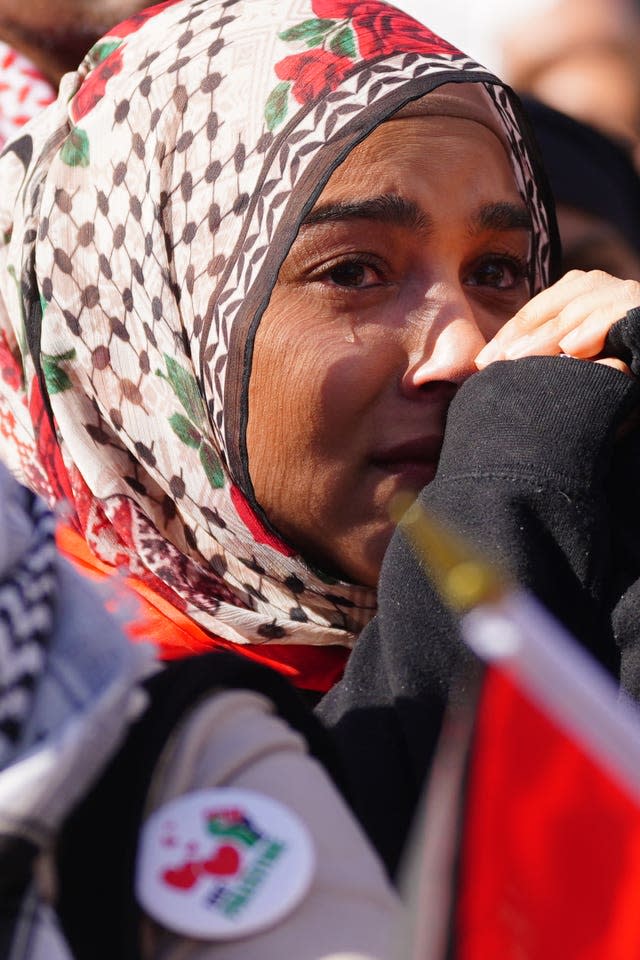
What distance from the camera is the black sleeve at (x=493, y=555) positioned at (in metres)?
1.30

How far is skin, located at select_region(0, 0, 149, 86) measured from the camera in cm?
285

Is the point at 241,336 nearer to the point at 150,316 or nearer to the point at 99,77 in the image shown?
the point at 150,316

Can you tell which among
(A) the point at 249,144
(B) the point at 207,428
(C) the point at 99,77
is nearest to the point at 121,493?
(B) the point at 207,428

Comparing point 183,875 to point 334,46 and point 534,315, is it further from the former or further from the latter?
point 334,46

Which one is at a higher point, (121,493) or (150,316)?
(150,316)

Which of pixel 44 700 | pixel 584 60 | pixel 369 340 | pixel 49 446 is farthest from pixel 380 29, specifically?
pixel 584 60

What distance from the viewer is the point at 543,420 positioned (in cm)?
143

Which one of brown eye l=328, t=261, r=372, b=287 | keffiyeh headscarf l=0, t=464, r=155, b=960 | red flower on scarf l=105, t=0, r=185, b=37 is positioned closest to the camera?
keffiyeh headscarf l=0, t=464, r=155, b=960

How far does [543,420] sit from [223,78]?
2.67ft

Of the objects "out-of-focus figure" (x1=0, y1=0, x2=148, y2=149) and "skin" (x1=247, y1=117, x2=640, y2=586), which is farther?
"out-of-focus figure" (x1=0, y1=0, x2=148, y2=149)

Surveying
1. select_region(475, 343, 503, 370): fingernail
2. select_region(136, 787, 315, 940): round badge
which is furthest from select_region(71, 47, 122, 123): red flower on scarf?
select_region(136, 787, 315, 940): round badge

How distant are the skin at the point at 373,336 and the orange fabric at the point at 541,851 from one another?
3.46 feet

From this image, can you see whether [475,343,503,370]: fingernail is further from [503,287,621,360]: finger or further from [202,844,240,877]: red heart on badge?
[202,844,240,877]: red heart on badge

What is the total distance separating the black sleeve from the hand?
73 mm
